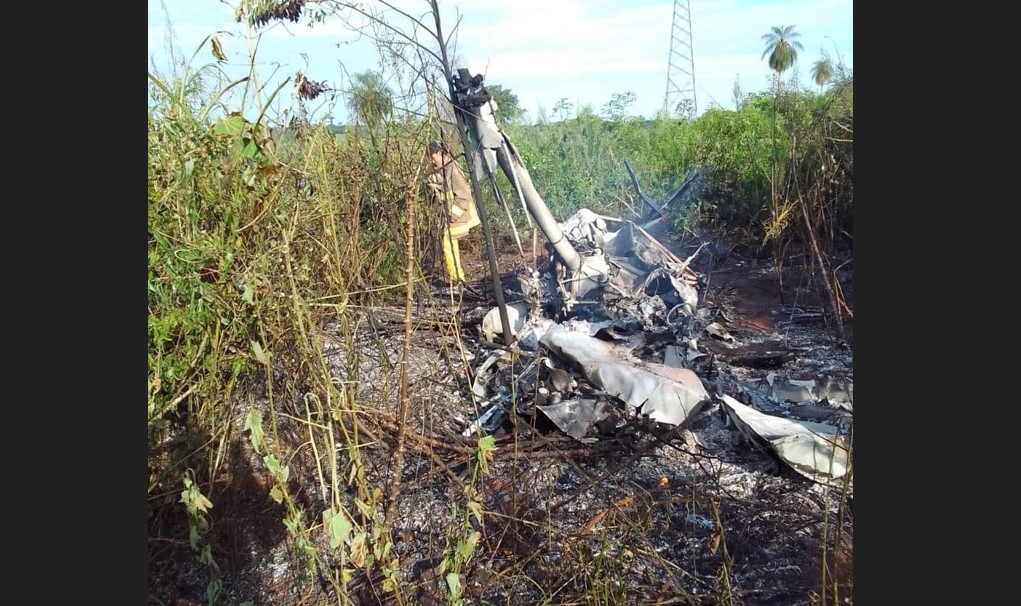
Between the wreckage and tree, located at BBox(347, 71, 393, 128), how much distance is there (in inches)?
24.2

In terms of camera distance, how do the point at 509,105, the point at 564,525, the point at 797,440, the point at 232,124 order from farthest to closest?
1. the point at 509,105
2. the point at 797,440
3. the point at 564,525
4. the point at 232,124

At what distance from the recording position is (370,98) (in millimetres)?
4258

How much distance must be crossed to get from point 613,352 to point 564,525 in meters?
1.45

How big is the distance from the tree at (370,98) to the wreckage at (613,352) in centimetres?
62

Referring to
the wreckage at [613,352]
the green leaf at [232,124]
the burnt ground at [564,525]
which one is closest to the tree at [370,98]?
the wreckage at [613,352]

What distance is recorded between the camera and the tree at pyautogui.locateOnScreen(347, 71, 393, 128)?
412 centimetres

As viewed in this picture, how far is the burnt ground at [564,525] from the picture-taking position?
7.40 feet

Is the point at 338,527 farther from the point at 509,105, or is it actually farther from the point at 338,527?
the point at 509,105

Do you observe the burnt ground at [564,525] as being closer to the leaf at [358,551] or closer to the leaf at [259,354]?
the leaf at [358,551]

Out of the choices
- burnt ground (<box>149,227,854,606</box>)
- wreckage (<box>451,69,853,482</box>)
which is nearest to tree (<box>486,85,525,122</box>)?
wreckage (<box>451,69,853,482</box>)

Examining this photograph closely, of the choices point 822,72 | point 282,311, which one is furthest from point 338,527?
point 822,72

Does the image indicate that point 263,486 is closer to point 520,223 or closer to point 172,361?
point 172,361

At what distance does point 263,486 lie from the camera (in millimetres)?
2877

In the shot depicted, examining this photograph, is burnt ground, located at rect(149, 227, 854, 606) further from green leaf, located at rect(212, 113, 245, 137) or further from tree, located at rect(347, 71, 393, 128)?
tree, located at rect(347, 71, 393, 128)
